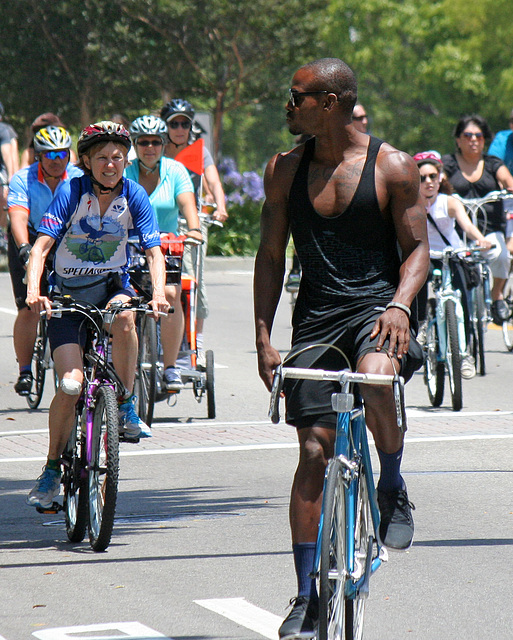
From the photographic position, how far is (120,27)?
37.6 m

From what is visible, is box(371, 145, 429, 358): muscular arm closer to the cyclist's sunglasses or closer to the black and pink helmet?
the black and pink helmet

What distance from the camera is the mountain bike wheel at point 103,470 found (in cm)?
594

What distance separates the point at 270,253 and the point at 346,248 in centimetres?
30

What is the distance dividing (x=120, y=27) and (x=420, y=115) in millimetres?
26171

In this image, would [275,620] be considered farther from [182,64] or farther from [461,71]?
[461,71]

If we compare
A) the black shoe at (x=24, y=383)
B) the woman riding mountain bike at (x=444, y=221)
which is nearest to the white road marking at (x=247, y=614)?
the black shoe at (x=24, y=383)

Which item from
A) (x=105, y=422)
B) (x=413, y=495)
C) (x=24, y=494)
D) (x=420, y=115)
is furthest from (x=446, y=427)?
(x=420, y=115)

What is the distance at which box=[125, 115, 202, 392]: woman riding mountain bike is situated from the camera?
9.60 m

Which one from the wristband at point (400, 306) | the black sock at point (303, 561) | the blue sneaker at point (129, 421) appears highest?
the wristband at point (400, 306)

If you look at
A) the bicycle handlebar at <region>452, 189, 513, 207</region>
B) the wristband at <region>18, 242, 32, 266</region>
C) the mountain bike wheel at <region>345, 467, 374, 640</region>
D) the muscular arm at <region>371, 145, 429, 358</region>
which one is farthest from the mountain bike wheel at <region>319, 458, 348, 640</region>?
the bicycle handlebar at <region>452, 189, 513, 207</region>

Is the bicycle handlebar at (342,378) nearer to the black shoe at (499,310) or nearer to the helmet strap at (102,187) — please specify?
the helmet strap at (102,187)

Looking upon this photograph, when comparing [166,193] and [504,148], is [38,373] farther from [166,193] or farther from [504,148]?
[504,148]

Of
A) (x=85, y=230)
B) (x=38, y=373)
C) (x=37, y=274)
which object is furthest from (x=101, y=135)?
(x=38, y=373)

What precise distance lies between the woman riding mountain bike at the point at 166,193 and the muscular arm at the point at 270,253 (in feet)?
15.6
